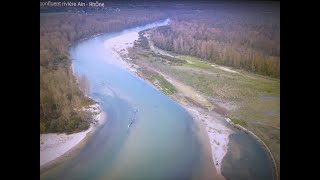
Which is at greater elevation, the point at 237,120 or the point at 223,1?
the point at 223,1

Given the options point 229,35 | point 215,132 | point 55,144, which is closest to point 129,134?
point 55,144

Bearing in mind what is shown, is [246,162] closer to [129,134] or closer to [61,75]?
[129,134]

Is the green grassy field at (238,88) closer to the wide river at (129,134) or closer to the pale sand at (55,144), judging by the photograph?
the wide river at (129,134)

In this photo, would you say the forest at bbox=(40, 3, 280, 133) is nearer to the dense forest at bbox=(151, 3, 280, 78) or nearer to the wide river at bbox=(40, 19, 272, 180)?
the dense forest at bbox=(151, 3, 280, 78)

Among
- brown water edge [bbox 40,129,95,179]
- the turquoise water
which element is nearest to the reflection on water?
the turquoise water
